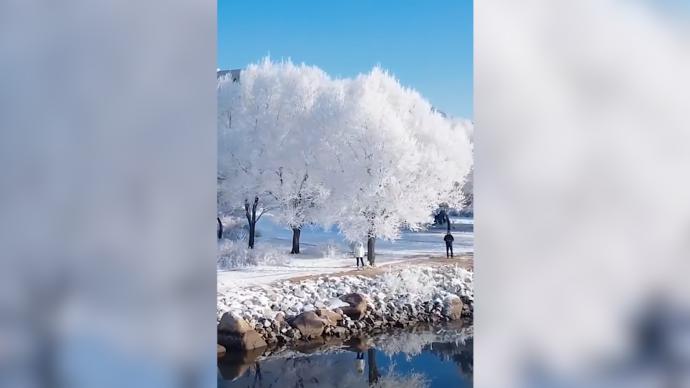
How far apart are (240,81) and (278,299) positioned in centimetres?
96

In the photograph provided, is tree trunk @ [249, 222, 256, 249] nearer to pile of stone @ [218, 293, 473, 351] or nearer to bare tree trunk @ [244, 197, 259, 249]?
bare tree trunk @ [244, 197, 259, 249]

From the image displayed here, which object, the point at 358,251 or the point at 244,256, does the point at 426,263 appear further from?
the point at 244,256

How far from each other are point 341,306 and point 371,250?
28 cm

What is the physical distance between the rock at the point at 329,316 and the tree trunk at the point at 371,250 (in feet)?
0.90

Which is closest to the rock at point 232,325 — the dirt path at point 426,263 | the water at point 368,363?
the water at point 368,363

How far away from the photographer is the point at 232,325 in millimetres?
2521

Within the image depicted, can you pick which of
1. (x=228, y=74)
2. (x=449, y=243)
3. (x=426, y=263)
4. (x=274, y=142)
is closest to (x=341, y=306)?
(x=426, y=263)

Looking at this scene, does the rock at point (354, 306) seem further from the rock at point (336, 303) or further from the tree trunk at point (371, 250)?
the tree trunk at point (371, 250)

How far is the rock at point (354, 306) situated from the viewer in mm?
2594

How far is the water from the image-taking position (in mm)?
2508
